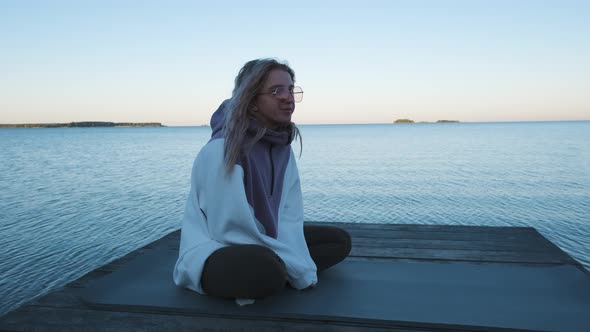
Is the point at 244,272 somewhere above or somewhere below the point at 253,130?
below

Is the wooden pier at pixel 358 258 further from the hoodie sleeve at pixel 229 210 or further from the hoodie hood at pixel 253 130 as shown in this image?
the hoodie hood at pixel 253 130

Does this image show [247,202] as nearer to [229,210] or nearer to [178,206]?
[229,210]

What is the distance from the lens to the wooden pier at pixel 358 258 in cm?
209

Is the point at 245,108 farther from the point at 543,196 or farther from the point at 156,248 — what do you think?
the point at 543,196

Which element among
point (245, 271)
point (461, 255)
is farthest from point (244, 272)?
point (461, 255)

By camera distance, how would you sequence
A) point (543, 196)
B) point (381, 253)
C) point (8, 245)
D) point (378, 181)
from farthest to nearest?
point (378, 181) < point (543, 196) < point (8, 245) < point (381, 253)

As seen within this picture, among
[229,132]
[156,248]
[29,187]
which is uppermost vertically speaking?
[229,132]

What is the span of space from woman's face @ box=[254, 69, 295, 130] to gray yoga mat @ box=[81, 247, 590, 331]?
106 cm

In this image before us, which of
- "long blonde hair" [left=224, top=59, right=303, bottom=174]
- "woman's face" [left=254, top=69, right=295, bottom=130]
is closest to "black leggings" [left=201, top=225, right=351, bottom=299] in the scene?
A: "long blonde hair" [left=224, top=59, right=303, bottom=174]

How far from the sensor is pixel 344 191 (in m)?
11.9

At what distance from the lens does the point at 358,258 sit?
11.2 ft

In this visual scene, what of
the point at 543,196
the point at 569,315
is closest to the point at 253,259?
the point at 569,315

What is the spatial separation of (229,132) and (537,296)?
2.06 metres

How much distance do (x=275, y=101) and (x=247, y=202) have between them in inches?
23.4
